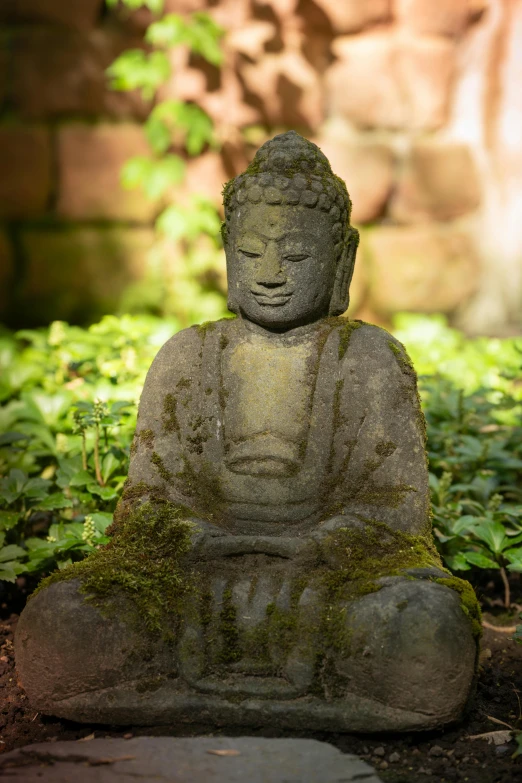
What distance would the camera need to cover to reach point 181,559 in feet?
10.7

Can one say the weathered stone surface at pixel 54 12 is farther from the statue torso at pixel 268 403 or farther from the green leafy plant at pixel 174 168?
the statue torso at pixel 268 403

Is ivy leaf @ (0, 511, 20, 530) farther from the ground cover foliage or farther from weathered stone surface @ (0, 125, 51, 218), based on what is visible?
weathered stone surface @ (0, 125, 51, 218)

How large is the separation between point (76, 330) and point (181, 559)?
303 centimetres

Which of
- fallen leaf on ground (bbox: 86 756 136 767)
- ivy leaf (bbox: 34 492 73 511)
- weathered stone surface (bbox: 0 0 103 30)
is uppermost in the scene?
weathered stone surface (bbox: 0 0 103 30)

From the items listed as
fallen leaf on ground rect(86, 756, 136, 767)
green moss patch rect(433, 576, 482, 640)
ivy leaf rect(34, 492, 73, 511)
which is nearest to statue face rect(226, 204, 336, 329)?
green moss patch rect(433, 576, 482, 640)

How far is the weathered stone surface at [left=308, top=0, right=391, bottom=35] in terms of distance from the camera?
7324 millimetres

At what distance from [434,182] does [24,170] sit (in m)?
3.05

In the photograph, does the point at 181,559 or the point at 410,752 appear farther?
the point at 181,559

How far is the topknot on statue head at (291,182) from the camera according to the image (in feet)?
11.4

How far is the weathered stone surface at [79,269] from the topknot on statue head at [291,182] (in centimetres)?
370

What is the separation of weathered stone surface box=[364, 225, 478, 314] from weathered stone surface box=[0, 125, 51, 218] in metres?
2.41

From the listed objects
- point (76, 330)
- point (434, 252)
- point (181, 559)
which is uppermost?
point (434, 252)

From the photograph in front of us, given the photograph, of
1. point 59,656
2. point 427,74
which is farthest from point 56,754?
point 427,74

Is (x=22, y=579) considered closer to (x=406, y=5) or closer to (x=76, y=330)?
(x=76, y=330)
